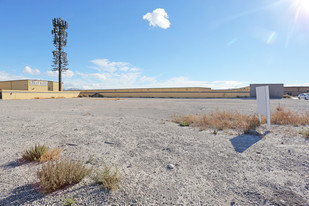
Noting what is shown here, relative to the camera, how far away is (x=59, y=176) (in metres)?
2.34

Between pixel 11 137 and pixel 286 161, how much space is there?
7.26 metres

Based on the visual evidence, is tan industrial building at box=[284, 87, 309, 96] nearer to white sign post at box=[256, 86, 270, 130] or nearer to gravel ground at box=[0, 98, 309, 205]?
white sign post at box=[256, 86, 270, 130]

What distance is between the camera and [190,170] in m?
2.99

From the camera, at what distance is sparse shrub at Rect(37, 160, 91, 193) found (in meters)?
2.26

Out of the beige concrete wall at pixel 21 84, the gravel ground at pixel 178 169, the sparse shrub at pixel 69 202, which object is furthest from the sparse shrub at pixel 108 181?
the beige concrete wall at pixel 21 84

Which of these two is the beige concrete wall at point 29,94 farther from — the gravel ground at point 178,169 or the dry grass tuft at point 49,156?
the dry grass tuft at point 49,156

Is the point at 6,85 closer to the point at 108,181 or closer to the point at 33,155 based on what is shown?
the point at 33,155

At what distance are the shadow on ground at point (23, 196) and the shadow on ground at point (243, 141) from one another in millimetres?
4035

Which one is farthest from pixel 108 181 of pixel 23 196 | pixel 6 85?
pixel 6 85

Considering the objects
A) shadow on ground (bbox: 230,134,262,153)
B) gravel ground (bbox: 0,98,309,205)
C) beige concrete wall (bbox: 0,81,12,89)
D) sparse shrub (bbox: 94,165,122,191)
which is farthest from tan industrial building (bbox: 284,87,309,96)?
beige concrete wall (bbox: 0,81,12,89)

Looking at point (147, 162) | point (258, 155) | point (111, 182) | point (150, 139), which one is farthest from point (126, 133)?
point (258, 155)

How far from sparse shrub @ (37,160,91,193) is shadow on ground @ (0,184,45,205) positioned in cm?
13

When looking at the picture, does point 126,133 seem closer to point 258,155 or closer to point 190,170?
point 190,170

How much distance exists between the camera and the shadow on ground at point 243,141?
4.09 m
